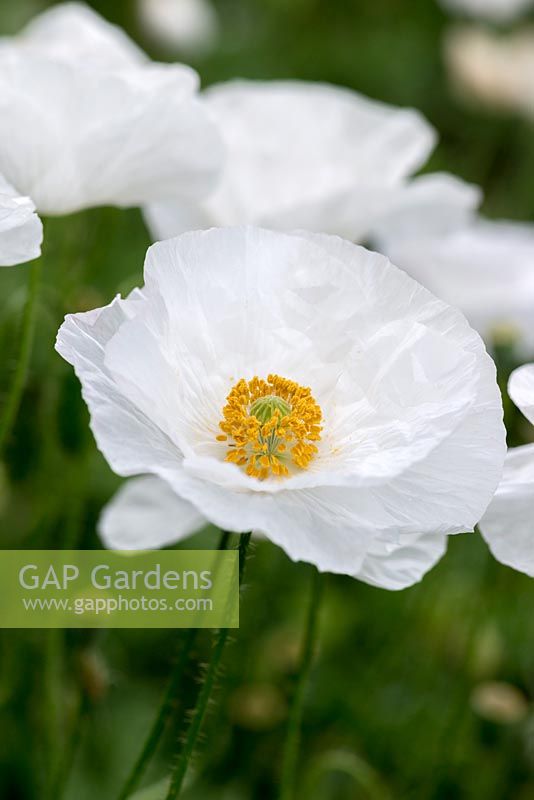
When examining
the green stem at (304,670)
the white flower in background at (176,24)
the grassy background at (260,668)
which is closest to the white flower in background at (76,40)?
the grassy background at (260,668)

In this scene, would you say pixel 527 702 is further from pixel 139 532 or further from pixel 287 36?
pixel 287 36

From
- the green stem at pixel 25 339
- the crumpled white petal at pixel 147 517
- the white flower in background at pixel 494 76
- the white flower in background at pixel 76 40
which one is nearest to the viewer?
the green stem at pixel 25 339

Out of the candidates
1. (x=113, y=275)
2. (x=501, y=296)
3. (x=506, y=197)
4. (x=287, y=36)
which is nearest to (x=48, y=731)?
(x=501, y=296)

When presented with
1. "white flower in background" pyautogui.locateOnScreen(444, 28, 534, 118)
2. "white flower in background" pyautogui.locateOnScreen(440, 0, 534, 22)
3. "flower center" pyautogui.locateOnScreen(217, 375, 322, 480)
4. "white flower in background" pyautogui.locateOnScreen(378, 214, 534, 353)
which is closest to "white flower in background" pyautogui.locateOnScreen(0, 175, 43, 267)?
"flower center" pyautogui.locateOnScreen(217, 375, 322, 480)

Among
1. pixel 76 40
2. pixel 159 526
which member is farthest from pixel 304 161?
pixel 159 526

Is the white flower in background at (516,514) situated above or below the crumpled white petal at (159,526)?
above

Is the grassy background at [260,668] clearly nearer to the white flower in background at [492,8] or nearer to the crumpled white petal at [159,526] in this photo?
the crumpled white petal at [159,526]

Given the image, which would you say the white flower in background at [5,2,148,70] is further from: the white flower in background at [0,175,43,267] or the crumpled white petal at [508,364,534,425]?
the crumpled white petal at [508,364,534,425]
